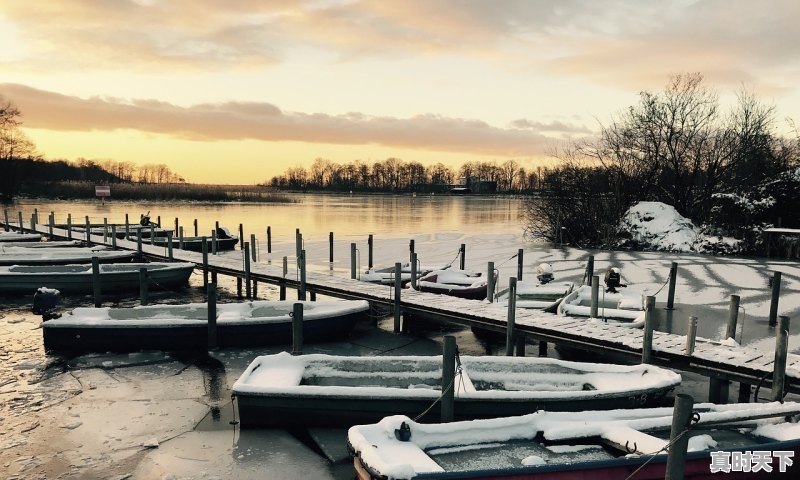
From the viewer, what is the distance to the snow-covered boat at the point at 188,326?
10695 millimetres

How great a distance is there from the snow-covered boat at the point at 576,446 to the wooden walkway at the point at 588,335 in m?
1.58

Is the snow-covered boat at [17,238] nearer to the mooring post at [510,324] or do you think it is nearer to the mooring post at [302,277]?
the mooring post at [302,277]

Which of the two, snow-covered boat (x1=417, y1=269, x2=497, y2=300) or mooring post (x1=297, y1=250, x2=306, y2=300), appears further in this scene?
mooring post (x1=297, y1=250, x2=306, y2=300)

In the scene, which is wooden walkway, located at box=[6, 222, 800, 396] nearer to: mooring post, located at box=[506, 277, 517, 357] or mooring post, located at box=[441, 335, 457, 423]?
mooring post, located at box=[506, 277, 517, 357]

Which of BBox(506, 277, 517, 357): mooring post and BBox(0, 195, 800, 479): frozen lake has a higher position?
BBox(506, 277, 517, 357): mooring post

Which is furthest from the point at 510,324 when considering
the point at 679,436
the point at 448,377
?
the point at 679,436

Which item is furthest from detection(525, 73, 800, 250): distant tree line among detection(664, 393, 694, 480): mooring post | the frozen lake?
detection(664, 393, 694, 480): mooring post

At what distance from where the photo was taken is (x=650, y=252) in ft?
90.5

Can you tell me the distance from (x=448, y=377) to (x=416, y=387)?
122cm

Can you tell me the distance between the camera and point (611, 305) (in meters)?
13.6

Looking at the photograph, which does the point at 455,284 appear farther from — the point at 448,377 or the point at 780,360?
the point at 780,360

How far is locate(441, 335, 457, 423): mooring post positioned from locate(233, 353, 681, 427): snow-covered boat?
238 millimetres

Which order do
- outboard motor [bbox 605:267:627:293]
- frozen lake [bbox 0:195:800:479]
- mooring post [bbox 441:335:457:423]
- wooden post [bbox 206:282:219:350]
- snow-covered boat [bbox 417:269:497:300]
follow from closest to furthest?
frozen lake [bbox 0:195:800:479]
mooring post [bbox 441:335:457:423]
wooden post [bbox 206:282:219:350]
snow-covered boat [bbox 417:269:497:300]
outboard motor [bbox 605:267:627:293]

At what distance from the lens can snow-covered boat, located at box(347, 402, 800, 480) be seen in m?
4.77
